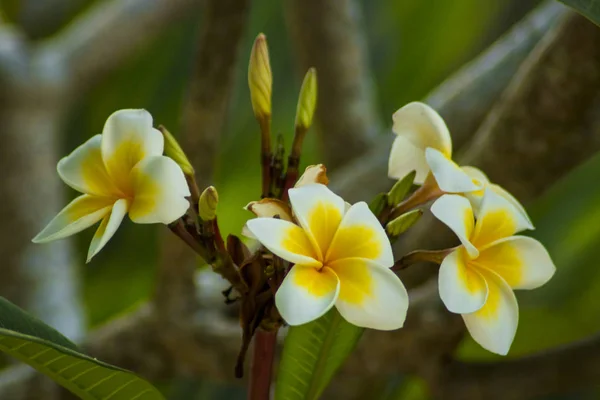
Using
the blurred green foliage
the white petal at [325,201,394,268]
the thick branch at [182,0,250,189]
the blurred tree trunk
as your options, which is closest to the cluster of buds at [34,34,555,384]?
the white petal at [325,201,394,268]

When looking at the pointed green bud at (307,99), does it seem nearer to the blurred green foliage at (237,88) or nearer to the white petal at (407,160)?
the white petal at (407,160)

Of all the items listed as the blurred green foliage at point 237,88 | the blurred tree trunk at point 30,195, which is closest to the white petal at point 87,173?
the blurred tree trunk at point 30,195

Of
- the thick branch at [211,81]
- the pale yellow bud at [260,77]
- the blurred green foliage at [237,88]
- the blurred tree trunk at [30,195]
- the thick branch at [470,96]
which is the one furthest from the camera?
the blurred green foliage at [237,88]

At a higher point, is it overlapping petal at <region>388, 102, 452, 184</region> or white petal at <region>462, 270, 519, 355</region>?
overlapping petal at <region>388, 102, 452, 184</region>

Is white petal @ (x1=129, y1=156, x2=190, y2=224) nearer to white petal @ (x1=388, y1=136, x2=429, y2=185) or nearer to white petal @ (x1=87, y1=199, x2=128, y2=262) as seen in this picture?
white petal @ (x1=87, y1=199, x2=128, y2=262)

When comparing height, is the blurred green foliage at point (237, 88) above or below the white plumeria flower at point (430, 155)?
below
